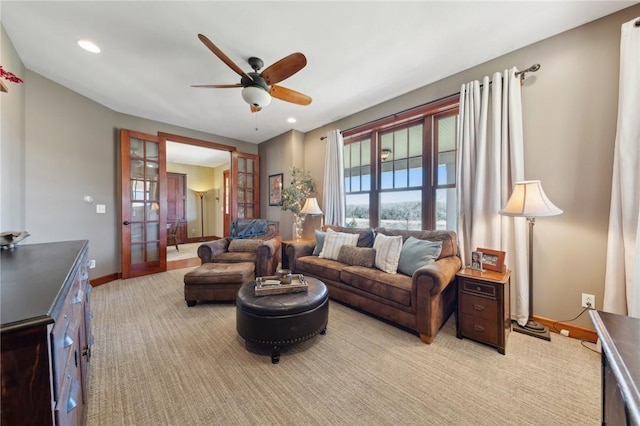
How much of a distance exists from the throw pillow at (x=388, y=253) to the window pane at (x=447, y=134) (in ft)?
4.30

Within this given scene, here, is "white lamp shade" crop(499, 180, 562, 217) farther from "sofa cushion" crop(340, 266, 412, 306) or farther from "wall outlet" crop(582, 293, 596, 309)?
"sofa cushion" crop(340, 266, 412, 306)

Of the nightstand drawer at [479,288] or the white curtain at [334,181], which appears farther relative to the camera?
the white curtain at [334,181]

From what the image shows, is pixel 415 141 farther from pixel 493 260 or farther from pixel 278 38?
pixel 278 38

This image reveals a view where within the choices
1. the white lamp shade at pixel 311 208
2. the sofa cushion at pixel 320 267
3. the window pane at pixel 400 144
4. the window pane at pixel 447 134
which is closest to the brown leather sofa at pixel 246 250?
the sofa cushion at pixel 320 267

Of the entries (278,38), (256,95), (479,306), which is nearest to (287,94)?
(256,95)

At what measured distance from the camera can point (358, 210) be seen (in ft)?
13.1

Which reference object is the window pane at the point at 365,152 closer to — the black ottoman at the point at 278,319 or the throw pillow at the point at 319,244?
the throw pillow at the point at 319,244

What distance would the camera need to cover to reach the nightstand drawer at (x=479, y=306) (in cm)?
190

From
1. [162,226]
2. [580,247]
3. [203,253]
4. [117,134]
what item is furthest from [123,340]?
[580,247]

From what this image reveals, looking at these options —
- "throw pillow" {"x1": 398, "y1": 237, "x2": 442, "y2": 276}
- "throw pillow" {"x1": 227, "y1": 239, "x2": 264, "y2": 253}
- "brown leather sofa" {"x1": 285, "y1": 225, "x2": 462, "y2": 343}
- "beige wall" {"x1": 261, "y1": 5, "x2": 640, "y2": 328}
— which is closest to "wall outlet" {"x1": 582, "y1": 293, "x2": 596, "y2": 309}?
"beige wall" {"x1": 261, "y1": 5, "x2": 640, "y2": 328}

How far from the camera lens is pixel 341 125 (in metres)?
4.07

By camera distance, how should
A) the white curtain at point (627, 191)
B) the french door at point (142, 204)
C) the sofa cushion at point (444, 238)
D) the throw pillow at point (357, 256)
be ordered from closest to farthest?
the white curtain at point (627, 191), the sofa cushion at point (444, 238), the throw pillow at point (357, 256), the french door at point (142, 204)

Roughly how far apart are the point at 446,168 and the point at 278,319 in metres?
2.62

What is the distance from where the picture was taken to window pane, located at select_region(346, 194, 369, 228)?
3.88 metres
